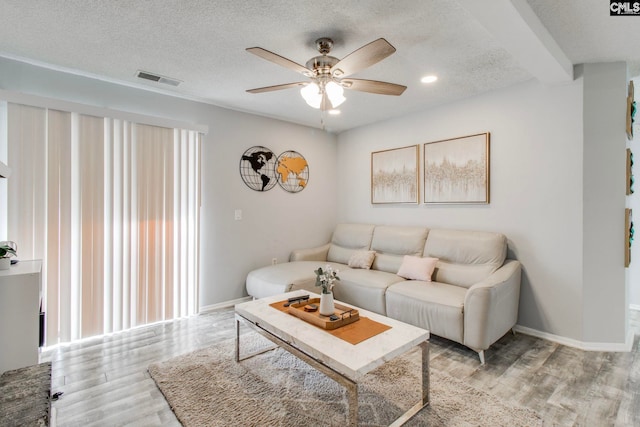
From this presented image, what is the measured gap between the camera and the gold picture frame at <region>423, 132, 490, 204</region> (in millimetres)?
3334

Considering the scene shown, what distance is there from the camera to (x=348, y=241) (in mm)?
4461

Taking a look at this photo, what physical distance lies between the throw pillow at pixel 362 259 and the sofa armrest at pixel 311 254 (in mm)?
605

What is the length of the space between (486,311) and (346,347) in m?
1.33

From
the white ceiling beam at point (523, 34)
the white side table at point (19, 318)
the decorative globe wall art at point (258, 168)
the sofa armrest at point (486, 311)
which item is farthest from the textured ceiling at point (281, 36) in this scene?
the sofa armrest at point (486, 311)

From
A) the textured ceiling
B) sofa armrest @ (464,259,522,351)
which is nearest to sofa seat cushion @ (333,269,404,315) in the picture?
sofa armrest @ (464,259,522,351)

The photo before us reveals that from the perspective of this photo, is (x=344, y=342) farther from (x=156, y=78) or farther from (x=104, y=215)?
(x=156, y=78)

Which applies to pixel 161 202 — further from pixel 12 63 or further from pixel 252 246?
pixel 12 63

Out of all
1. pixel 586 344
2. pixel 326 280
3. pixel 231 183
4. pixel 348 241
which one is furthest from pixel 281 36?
pixel 586 344

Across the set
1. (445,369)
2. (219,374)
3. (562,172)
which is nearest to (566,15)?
(562,172)

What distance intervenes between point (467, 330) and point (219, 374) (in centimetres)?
197

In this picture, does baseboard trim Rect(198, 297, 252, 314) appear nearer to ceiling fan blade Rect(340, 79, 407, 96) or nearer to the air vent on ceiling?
the air vent on ceiling

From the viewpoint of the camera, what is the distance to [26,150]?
2576mm

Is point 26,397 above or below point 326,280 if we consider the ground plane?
below

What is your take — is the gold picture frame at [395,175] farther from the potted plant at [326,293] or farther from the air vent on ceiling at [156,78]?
the air vent on ceiling at [156,78]
